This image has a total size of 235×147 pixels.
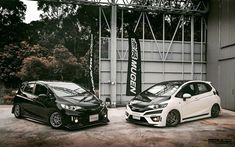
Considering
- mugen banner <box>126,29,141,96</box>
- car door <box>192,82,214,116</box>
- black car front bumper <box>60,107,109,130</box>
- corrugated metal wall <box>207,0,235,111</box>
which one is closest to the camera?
black car front bumper <box>60,107,109,130</box>

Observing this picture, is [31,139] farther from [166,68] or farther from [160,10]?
[160,10]

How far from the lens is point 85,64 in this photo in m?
20.4

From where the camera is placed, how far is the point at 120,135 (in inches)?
249

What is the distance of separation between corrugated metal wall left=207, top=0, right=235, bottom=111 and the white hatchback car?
9.87ft

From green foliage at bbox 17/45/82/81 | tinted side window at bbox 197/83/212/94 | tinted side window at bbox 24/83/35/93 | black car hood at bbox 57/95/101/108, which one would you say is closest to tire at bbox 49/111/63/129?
black car hood at bbox 57/95/101/108

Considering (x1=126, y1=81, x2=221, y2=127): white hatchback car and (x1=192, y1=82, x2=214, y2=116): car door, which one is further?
(x1=192, y1=82, x2=214, y2=116): car door

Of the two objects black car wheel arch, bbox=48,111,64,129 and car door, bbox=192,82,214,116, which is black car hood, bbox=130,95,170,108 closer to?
car door, bbox=192,82,214,116

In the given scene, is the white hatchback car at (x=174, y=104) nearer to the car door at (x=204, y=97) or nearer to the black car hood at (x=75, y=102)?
the car door at (x=204, y=97)

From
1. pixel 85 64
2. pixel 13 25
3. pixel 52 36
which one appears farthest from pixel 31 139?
pixel 13 25

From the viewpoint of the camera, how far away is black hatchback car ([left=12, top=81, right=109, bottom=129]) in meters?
6.57

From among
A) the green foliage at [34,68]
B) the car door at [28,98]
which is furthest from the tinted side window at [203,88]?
the green foliage at [34,68]

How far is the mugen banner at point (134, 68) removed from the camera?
1238cm

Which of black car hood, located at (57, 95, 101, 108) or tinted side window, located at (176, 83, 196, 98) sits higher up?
tinted side window, located at (176, 83, 196, 98)

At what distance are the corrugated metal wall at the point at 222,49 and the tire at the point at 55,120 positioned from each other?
827 cm
